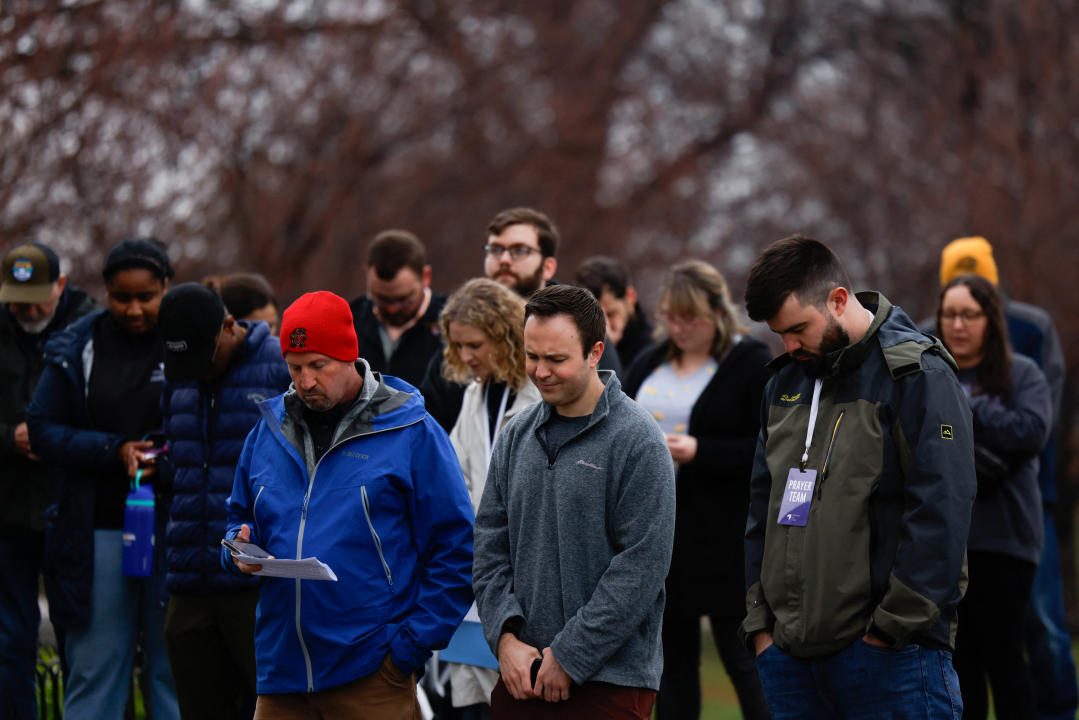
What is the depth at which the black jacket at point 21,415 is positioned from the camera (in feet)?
20.0

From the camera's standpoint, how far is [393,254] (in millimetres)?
6250

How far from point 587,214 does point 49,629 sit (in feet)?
22.5

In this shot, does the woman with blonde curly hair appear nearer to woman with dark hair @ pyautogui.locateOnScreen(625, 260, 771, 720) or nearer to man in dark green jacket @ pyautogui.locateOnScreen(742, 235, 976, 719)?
woman with dark hair @ pyautogui.locateOnScreen(625, 260, 771, 720)

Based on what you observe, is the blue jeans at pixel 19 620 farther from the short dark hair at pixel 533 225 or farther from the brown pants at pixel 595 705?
the brown pants at pixel 595 705

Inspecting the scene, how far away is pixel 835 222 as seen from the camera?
41.7 feet

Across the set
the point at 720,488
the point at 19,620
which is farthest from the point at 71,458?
the point at 720,488

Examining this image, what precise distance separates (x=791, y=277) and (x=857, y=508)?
0.73 m

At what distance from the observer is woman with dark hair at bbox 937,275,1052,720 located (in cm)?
557

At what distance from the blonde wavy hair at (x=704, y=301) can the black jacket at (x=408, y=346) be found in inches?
47.8

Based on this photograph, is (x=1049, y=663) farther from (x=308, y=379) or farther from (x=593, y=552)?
(x=308, y=379)

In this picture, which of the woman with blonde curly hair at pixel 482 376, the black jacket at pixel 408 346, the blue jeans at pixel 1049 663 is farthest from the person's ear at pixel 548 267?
Answer: the blue jeans at pixel 1049 663

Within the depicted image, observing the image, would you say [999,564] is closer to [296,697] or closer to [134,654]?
[296,697]

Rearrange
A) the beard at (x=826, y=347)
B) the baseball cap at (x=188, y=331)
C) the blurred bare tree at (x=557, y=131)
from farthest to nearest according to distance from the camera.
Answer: the blurred bare tree at (x=557, y=131) → the baseball cap at (x=188, y=331) → the beard at (x=826, y=347)

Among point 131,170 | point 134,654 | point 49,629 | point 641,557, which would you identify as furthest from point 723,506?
point 131,170
